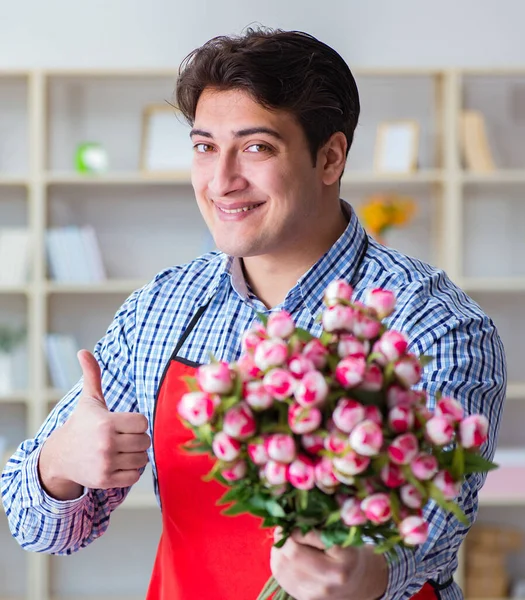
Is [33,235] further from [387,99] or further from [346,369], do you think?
[346,369]

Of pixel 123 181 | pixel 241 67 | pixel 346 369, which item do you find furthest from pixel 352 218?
pixel 123 181

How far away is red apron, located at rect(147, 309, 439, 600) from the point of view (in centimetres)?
135

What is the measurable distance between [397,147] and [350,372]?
3.18 m

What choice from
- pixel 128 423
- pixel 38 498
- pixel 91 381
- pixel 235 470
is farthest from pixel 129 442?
pixel 235 470

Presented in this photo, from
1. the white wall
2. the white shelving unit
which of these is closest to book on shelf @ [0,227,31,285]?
the white shelving unit

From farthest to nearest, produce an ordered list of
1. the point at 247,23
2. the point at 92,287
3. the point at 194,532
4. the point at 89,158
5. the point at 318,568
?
1. the point at 247,23
2. the point at 89,158
3. the point at 92,287
4. the point at 194,532
5. the point at 318,568

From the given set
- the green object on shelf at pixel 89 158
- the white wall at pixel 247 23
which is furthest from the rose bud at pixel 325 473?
the white wall at pixel 247 23

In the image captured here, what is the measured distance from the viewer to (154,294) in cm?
154

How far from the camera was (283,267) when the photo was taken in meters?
1.46

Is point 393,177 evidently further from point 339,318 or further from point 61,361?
point 339,318

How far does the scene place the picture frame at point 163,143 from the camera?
12.7 feet

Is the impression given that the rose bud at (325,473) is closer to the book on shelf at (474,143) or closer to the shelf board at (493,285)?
the shelf board at (493,285)

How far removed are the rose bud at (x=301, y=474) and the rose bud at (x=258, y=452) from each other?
0.08ft

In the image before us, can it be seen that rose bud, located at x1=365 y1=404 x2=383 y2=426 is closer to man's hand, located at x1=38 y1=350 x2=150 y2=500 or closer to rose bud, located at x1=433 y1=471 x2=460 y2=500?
rose bud, located at x1=433 y1=471 x2=460 y2=500
